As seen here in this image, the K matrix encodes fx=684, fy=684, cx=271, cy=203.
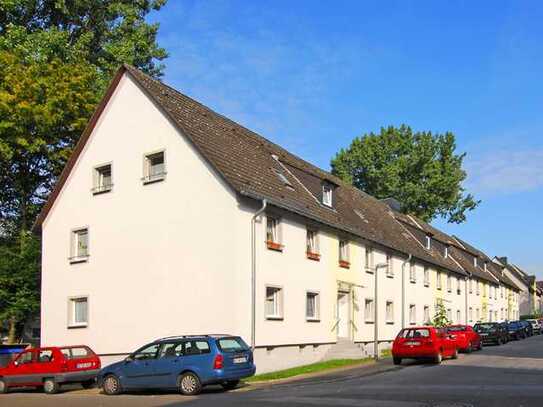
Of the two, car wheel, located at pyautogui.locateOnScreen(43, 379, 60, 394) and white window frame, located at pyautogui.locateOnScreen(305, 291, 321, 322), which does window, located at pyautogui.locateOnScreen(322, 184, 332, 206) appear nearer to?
white window frame, located at pyautogui.locateOnScreen(305, 291, 321, 322)

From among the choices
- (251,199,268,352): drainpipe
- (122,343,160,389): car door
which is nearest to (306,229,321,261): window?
(251,199,268,352): drainpipe

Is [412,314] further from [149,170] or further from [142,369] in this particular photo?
[142,369]


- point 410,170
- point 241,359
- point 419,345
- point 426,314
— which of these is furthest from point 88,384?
point 410,170

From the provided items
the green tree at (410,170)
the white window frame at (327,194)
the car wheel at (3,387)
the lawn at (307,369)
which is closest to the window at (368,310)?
the lawn at (307,369)

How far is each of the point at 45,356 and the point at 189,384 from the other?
653 cm

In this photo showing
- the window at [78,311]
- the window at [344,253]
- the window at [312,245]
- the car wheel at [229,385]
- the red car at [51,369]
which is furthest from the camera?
the window at [344,253]

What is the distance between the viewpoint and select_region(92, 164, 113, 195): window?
2625 cm

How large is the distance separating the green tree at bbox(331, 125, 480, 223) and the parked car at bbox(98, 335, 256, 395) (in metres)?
44.1

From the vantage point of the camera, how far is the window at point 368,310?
1230 inches

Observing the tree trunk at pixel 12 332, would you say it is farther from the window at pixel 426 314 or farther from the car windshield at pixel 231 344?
the window at pixel 426 314

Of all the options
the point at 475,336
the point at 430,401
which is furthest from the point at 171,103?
the point at 475,336

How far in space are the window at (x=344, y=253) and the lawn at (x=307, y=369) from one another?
400 cm

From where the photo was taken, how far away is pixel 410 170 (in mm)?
62188

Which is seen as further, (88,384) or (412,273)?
(412,273)
